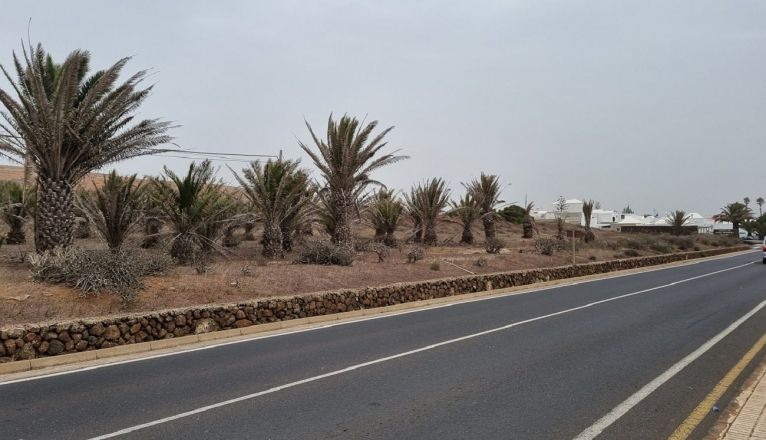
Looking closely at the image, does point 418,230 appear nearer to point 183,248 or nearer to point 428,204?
point 428,204

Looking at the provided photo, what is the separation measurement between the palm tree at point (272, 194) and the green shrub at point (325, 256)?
1.23 m

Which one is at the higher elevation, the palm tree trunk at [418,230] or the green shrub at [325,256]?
the palm tree trunk at [418,230]

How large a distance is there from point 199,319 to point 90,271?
2.45m

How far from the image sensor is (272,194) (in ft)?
63.6

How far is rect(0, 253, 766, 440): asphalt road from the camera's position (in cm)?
549

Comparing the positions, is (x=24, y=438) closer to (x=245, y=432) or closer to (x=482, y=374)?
(x=245, y=432)

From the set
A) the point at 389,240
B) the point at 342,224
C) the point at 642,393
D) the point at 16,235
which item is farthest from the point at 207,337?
the point at 389,240

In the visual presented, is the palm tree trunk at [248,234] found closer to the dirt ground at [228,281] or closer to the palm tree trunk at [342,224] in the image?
the dirt ground at [228,281]

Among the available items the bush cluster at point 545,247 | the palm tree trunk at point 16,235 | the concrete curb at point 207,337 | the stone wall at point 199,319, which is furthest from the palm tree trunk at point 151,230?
the bush cluster at point 545,247

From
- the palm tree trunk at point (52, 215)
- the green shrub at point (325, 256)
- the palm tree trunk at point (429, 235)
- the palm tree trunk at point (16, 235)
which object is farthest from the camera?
the palm tree trunk at point (429, 235)

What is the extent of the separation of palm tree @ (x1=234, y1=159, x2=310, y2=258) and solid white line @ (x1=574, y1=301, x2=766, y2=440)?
13.1 metres

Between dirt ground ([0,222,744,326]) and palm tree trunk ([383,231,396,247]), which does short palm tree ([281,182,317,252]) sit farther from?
palm tree trunk ([383,231,396,247])

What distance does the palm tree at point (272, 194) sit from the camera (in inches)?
742

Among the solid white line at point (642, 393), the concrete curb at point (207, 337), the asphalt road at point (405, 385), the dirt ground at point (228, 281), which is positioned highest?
the dirt ground at point (228, 281)
